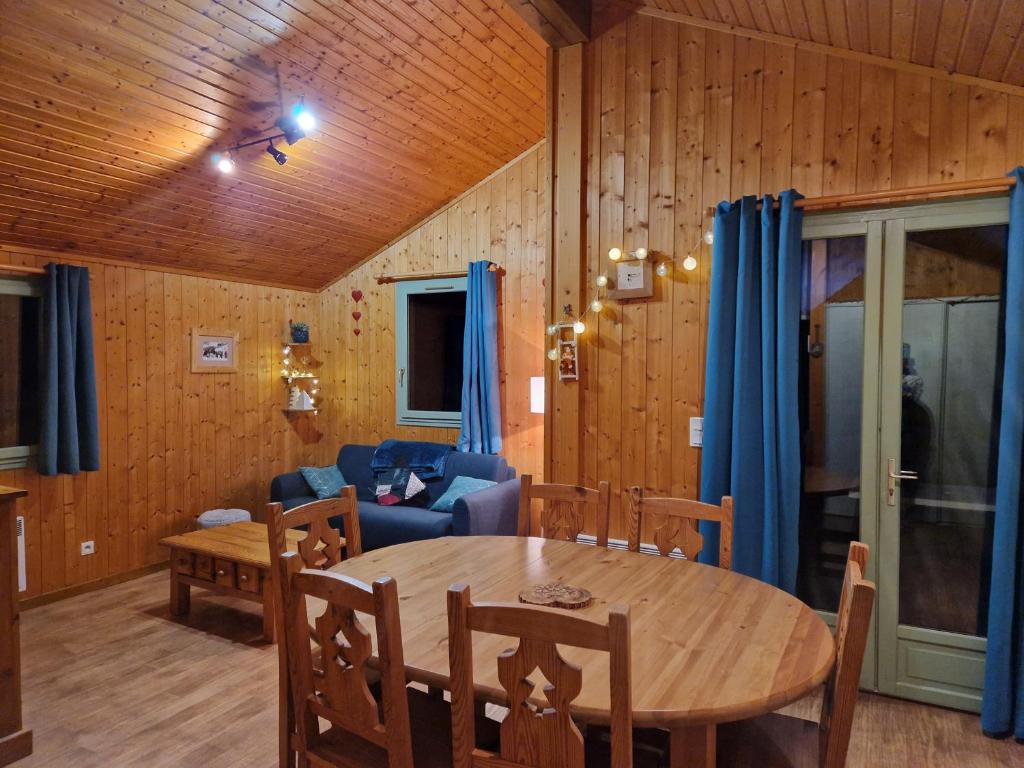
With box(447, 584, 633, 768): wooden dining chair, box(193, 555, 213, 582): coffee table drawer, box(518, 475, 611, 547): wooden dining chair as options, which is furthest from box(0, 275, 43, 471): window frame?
box(447, 584, 633, 768): wooden dining chair

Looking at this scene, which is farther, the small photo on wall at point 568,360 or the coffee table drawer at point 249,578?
the coffee table drawer at point 249,578

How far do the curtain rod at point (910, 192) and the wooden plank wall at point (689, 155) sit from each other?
0.05 m

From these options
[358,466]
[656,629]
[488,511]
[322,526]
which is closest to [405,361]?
[358,466]

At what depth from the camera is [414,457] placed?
5.21 meters

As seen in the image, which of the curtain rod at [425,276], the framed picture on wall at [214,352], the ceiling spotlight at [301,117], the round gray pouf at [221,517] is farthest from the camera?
the curtain rod at [425,276]

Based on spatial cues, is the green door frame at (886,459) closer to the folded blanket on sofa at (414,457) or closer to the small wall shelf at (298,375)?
the folded blanket on sofa at (414,457)

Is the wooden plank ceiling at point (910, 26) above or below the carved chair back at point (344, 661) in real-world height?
above

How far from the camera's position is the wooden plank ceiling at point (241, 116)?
9.68 feet

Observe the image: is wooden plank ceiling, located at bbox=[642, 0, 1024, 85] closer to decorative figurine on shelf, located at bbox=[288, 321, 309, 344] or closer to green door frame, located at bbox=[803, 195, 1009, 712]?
green door frame, located at bbox=[803, 195, 1009, 712]

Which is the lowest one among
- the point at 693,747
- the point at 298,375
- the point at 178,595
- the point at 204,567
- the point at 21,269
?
the point at 178,595

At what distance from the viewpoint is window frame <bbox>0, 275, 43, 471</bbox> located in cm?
399

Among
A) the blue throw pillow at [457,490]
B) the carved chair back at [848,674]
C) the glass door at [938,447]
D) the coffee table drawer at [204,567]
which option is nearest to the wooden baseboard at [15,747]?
the coffee table drawer at [204,567]

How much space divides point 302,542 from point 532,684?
4.21ft

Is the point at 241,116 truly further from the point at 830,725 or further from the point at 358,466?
the point at 830,725
